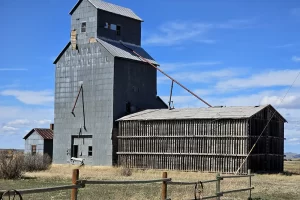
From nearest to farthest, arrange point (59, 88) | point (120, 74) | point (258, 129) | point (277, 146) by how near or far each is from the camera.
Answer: point (258, 129)
point (277, 146)
point (120, 74)
point (59, 88)

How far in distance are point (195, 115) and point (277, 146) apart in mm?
8759

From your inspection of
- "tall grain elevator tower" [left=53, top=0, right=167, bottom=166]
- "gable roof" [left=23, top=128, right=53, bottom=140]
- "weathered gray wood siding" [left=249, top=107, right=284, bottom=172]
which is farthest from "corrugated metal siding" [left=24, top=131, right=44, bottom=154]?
"weathered gray wood siding" [left=249, top=107, right=284, bottom=172]

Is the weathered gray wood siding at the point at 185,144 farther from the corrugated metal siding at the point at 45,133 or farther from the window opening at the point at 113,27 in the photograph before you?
the corrugated metal siding at the point at 45,133

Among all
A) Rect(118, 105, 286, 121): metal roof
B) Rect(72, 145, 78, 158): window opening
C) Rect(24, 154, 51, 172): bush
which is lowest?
Rect(24, 154, 51, 172): bush

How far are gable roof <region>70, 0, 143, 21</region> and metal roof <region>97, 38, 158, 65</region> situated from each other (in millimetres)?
3286

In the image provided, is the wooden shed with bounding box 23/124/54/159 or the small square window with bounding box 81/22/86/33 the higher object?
the small square window with bounding box 81/22/86/33

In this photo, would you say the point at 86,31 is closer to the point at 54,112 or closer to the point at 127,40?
the point at 127,40

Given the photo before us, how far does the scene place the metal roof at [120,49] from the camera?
166 ft

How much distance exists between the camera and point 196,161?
43.4m

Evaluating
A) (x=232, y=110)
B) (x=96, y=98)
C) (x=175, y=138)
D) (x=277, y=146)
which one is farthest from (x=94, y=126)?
(x=277, y=146)

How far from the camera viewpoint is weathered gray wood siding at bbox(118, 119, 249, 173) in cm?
4112

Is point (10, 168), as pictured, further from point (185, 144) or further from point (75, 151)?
point (75, 151)

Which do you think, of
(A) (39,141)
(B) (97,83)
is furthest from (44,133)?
(B) (97,83)

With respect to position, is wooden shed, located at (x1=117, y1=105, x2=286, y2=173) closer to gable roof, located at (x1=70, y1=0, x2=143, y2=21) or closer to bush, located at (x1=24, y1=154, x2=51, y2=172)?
bush, located at (x1=24, y1=154, x2=51, y2=172)
